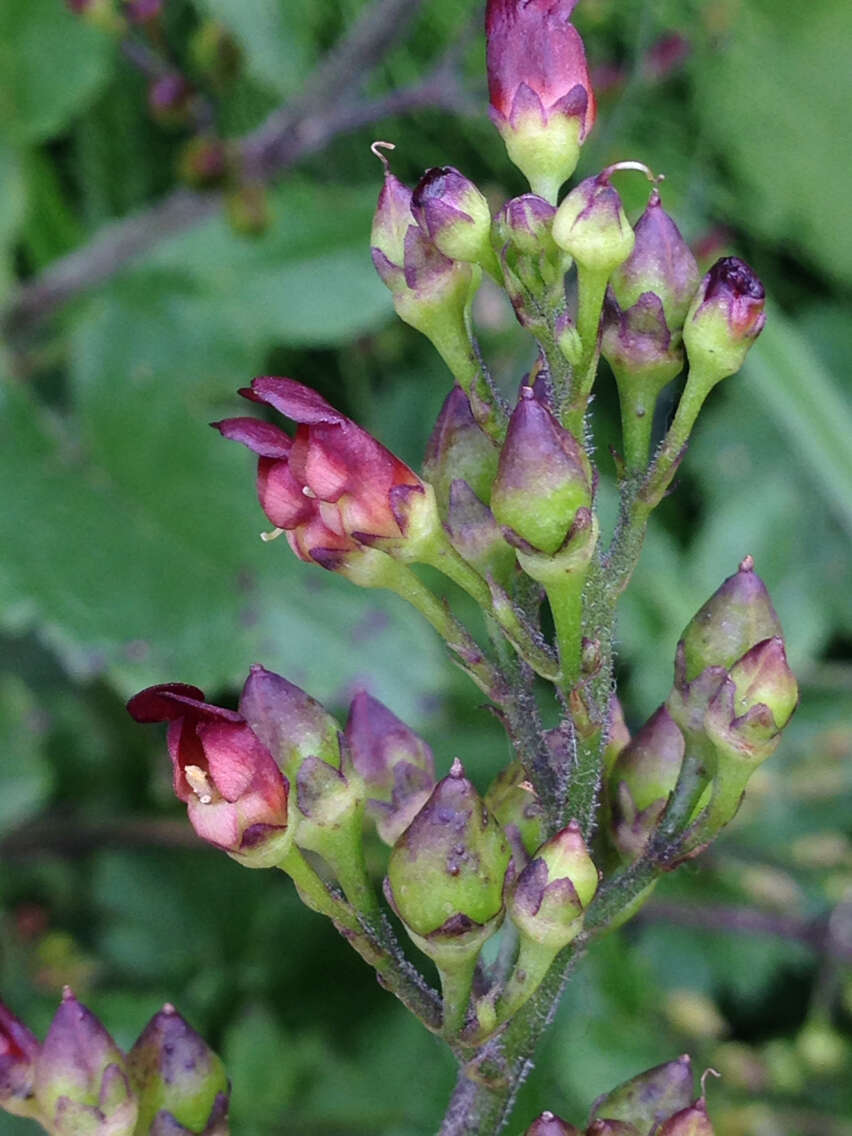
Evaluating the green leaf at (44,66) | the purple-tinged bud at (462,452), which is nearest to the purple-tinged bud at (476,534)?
the purple-tinged bud at (462,452)

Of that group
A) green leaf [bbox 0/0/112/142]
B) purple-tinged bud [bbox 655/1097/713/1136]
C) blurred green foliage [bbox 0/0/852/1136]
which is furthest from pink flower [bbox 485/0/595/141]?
green leaf [bbox 0/0/112/142]

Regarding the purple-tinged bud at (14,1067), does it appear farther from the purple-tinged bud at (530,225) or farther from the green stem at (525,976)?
the purple-tinged bud at (530,225)

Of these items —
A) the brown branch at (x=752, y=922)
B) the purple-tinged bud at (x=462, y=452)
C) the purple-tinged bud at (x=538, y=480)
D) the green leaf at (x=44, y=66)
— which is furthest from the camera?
the green leaf at (x=44, y=66)

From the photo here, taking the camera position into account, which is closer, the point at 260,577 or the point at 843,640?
the point at 260,577

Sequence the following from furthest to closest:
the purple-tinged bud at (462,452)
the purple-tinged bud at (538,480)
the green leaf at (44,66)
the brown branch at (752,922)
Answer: the green leaf at (44,66) → the brown branch at (752,922) → the purple-tinged bud at (462,452) → the purple-tinged bud at (538,480)

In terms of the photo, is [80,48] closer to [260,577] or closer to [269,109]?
[269,109]

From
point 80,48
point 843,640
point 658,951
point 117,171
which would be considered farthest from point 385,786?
point 843,640

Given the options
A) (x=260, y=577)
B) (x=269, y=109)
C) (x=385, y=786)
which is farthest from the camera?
(x=269, y=109)
